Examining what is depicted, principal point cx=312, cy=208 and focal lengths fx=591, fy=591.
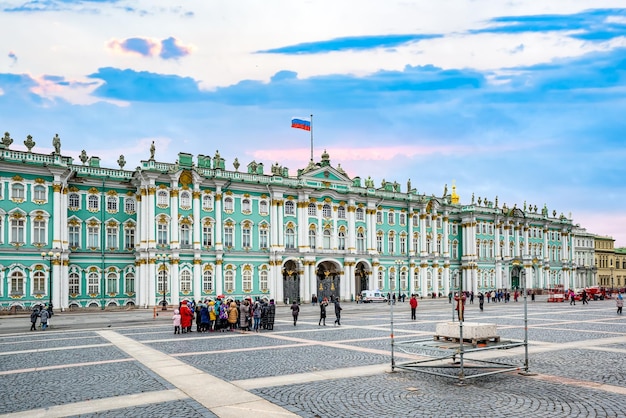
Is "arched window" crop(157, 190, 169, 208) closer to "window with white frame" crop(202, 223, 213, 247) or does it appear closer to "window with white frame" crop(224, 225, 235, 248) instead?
"window with white frame" crop(202, 223, 213, 247)

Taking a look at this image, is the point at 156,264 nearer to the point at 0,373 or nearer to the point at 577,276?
the point at 0,373

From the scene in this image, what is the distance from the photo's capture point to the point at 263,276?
70.2 metres

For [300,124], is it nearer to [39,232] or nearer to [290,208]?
[290,208]

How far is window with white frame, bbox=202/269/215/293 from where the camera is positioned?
6544 cm

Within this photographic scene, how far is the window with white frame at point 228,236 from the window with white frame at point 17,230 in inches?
831

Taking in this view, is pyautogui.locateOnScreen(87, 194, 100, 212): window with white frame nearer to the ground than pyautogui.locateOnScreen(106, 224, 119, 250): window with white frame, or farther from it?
farther from it

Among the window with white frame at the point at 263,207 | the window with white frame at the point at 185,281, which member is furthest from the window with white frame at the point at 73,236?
the window with white frame at the point at 263,207

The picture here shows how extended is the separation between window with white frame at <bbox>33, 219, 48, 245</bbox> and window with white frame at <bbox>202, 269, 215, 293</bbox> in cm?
1681

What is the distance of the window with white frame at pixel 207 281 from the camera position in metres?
65.4

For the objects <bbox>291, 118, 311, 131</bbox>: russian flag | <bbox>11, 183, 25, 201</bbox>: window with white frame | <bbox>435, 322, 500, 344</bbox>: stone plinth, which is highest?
<bbox>291, 118, 311, 131</bbox>: russian flag

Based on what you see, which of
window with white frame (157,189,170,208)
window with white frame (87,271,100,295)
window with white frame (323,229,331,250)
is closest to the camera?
window with white frame (87,271,100,295)

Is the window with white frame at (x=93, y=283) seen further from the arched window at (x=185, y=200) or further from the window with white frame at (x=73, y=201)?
the arched window at (x=185, y=200)

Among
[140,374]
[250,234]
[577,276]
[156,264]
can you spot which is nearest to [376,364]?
[140,374]

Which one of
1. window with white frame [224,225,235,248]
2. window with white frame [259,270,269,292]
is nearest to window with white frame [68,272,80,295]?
window with white frame [224,225,235,248]
